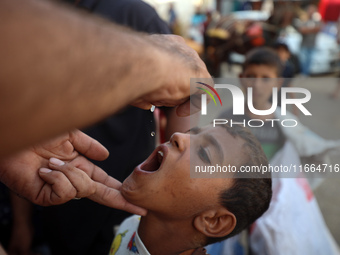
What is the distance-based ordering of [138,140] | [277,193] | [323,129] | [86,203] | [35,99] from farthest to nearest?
[323,129], [277,193], [138,140], [86,203], [35,99]

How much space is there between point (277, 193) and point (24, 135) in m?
1.72

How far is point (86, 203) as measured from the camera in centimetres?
145

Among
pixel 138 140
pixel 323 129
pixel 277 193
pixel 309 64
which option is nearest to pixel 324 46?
pixel 309 64

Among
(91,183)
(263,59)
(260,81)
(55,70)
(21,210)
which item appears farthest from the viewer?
(263,59)

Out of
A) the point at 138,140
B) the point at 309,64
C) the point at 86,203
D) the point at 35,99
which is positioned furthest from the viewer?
the point at 309,64

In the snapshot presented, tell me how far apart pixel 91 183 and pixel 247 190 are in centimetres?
57

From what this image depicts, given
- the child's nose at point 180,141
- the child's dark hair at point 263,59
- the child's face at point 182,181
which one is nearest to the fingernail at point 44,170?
the child's face at point 182,181

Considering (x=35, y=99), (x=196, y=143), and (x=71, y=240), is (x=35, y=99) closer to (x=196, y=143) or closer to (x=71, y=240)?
(x=196, y=143)

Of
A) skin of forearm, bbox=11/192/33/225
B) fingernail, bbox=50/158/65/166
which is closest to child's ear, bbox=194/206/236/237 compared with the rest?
fingernail, bbox=50/158/65/166

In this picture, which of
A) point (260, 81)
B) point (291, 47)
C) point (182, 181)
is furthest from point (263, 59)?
point (291, 47)

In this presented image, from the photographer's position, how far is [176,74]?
0.72 metres

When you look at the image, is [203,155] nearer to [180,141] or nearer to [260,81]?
[180,141]

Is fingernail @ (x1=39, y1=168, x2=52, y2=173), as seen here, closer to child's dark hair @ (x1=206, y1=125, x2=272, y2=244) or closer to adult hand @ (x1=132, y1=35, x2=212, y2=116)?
adult hand @ (x1=132, y1=35, x2=212, y2=116)

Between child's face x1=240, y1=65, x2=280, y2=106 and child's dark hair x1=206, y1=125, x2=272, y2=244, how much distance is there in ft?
4.11
